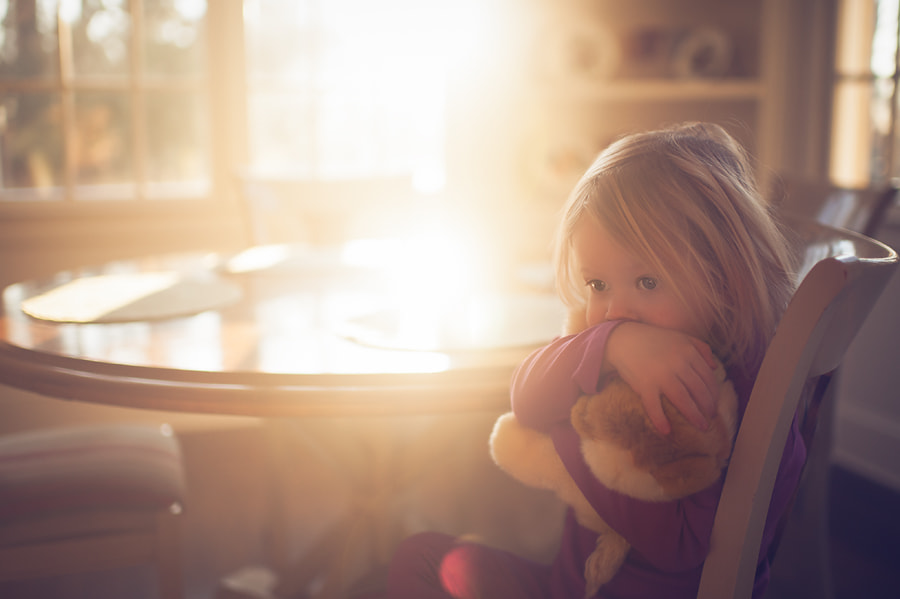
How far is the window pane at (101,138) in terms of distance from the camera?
10.2 feet

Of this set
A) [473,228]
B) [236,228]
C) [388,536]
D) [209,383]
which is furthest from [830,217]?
[236,228]

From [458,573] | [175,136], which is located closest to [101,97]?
[175,136]

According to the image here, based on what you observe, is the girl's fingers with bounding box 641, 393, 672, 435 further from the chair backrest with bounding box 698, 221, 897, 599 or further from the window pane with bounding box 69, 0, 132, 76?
the window pane with bounding box 69, 0, 132, 76

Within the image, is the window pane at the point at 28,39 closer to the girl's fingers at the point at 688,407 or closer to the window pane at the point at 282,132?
the window pane at the point at 282,132

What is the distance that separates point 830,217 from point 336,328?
99 cm

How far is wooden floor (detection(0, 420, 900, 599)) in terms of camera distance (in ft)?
6.40

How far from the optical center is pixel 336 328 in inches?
47.6

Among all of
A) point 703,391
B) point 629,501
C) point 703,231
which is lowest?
point 629,501

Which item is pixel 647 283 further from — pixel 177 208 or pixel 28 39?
pixel 28 39

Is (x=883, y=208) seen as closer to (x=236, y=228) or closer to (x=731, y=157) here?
(x=731, y=157)

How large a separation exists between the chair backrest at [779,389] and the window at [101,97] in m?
2.95

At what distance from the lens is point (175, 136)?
126 inches

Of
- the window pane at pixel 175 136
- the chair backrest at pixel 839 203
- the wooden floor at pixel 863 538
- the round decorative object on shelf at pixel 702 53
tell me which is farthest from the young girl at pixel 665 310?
the window pane at pixel 175 136

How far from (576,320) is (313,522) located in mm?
1792
